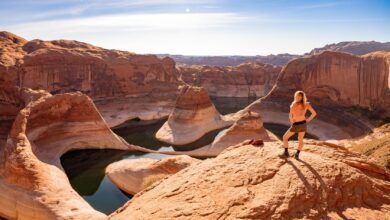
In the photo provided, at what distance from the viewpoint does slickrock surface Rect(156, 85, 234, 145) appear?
3584 centimetres

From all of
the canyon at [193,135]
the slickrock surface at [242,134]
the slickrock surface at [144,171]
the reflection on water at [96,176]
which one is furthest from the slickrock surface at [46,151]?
the slickrock surface at [242,134]

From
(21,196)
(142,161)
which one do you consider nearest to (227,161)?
(21,196)

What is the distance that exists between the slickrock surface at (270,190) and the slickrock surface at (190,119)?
1074 inches

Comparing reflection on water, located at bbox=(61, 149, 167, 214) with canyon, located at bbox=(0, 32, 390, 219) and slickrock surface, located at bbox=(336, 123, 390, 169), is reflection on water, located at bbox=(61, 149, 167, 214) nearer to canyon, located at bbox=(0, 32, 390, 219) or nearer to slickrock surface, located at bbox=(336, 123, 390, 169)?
canyon, located at bbox=(0, 32, 390, 219)

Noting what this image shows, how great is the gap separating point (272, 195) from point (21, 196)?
50.0ft

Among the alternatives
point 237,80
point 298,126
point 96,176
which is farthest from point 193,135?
point 237,80

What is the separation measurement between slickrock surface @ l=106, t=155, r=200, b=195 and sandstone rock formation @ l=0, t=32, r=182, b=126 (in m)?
21.8

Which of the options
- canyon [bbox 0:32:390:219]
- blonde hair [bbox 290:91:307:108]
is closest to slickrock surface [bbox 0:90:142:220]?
canyon [bbox 0:32:390:219]

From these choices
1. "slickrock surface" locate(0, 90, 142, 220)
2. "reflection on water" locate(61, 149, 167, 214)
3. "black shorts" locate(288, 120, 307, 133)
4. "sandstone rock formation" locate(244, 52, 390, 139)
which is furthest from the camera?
"sandstone rock formation" locate(244, 52, 390, 139)

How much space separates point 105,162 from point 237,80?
50.5 meters

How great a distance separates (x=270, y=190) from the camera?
6410 millimetres

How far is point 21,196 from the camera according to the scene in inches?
668

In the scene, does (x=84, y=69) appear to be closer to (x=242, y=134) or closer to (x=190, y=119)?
(x=190, y=119)

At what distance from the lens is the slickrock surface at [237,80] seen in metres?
72.8
